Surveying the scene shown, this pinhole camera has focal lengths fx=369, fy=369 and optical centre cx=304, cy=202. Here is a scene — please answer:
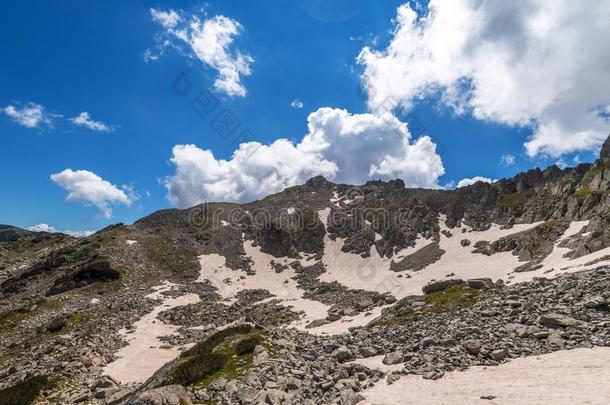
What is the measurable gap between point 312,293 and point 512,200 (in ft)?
228

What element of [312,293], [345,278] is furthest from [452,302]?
[345,278]

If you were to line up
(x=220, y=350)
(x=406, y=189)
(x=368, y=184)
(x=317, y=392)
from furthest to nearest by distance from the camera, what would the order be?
(x=368, y=184), (x=406, y=189), (x=220, y=350), (x=317, y=392)

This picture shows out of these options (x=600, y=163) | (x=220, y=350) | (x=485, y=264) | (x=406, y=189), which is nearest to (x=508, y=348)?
(x=220, y=350)

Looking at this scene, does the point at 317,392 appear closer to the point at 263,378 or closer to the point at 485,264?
the point at 263,378

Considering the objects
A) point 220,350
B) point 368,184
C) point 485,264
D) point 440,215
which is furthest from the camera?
point 368,184

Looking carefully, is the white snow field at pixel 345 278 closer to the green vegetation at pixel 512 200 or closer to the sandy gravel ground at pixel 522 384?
the sandy gravel ground at pixel 522 384

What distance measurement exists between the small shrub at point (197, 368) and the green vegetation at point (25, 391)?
630 inches

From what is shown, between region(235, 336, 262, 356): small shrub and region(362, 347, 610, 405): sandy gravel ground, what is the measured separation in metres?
9.56

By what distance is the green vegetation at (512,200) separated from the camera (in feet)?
350

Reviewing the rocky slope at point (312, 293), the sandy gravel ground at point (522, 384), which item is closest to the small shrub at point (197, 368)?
the rocky slope at point (312, 293)

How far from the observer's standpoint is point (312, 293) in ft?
276

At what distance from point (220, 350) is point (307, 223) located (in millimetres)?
98697

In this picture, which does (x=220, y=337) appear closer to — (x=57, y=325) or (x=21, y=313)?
(x=57, y=325)

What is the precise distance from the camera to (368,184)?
16012 cm
